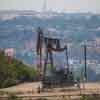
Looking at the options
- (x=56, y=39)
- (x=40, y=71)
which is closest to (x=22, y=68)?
(x=40, y=71)

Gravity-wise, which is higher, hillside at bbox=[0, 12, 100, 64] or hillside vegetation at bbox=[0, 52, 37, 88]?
hillside at bbox=[0, 12, 100, 64]

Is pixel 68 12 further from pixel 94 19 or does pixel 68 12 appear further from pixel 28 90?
pixel 28 90

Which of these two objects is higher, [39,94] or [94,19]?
[94,19]

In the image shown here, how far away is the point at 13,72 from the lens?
10.7 m

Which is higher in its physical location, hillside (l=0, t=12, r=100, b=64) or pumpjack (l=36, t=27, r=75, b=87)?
hillside (l=0, t=12, r=100, b=64)

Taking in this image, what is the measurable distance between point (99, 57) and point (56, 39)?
1.44 metres

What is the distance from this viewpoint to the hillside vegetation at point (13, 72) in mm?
10594

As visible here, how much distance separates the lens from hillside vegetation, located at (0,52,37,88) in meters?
10.6

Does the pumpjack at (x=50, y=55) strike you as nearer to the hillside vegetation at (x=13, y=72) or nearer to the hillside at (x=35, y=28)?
the hillside at (x=35, y=28)

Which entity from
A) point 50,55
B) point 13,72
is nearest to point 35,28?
point 50,55

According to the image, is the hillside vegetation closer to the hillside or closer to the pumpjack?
the hillside

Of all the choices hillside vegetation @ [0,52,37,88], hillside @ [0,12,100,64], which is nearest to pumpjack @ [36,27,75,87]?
hillside @ [0,12,100,64]

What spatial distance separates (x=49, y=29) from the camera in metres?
10.7

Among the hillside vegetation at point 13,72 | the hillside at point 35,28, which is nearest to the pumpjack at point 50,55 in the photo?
the hillside at point 35,28
